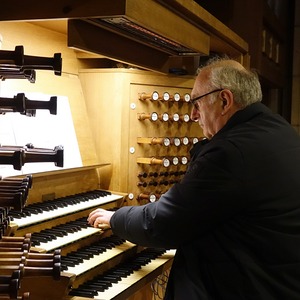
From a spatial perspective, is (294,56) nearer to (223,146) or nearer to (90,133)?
(90,133)

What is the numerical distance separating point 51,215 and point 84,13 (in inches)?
36.0

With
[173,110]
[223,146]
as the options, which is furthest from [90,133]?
[223,146]

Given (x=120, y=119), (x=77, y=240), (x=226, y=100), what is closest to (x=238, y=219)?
(x=226, y=100)

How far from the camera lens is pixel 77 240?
2436 millimetres

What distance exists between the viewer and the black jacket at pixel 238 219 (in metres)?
1.85

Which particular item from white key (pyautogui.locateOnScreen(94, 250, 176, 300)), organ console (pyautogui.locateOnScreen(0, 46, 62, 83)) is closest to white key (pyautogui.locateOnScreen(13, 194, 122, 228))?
white key (pyautogui.locateOnScreen(94, 250, 176, 300))

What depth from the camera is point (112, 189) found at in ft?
10.9

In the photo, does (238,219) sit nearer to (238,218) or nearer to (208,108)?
(238,218)

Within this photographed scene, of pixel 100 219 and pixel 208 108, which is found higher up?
pixel 208 108

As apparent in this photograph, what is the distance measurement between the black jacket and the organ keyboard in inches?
18.1

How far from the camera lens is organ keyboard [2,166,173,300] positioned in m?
2.22

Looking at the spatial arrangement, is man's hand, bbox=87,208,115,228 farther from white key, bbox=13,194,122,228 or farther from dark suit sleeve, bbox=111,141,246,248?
dark suit sleeve, bbox=111,141,246,248

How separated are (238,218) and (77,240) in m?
0.87

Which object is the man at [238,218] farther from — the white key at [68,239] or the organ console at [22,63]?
the organ console at [22,63]
